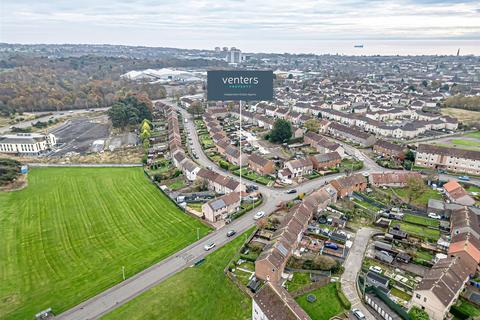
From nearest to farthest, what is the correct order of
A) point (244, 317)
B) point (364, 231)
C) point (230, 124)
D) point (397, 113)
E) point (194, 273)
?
point (244, 317) < point (194, 273) < point (364, 231) < point (230, 124) < point (397, 113)

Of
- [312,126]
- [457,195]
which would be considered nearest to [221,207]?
[457,195]

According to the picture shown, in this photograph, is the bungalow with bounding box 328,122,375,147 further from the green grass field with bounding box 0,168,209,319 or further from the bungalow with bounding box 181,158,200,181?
the green grass field with bounding box 0,168,209,319

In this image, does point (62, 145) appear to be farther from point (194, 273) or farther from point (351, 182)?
point (351, 182)

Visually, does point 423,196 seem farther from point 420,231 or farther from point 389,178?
point 420,231

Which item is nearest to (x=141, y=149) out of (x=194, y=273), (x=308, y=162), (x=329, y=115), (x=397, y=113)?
(x=308, y=162)

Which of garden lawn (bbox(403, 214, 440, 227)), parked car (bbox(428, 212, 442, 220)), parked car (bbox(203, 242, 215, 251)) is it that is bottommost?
parked car (bbox(203, 242, 215, 251))

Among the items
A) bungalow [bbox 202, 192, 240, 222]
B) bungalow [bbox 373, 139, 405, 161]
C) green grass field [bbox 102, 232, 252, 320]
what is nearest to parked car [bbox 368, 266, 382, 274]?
green grass field [bbox 102, 232, 252, 320]
